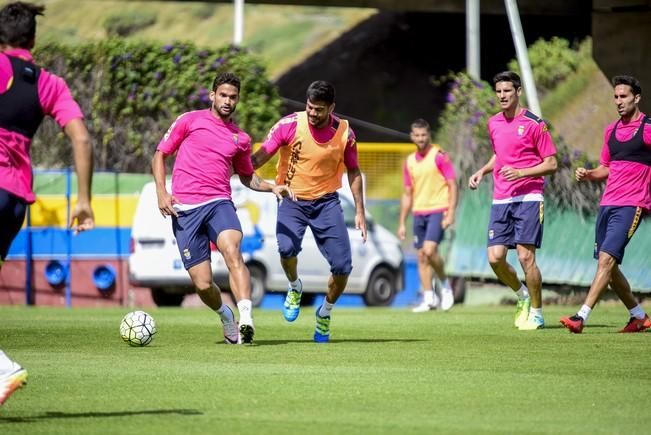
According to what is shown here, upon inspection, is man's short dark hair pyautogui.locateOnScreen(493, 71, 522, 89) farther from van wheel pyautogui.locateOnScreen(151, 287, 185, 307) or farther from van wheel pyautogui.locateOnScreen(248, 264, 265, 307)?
van wheel pyautogui.locateOnScreen(151, 287, 185, 307)

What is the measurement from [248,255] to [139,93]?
18.6ft

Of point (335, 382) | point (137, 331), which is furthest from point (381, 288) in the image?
point (335, 382)

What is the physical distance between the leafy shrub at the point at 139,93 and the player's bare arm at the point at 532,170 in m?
12.9

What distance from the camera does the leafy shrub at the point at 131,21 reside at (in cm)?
6700

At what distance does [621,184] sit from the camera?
14.5m

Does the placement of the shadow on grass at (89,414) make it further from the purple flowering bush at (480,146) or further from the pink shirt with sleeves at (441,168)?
the purple flowering bush at (480,146)

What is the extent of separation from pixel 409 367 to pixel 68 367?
259 cm

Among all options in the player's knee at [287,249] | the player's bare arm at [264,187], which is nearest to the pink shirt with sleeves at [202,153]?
the player's bare arm at [264,187]

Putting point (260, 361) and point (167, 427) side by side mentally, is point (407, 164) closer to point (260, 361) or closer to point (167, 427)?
point (260, 361)

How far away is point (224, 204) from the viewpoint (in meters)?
12.7

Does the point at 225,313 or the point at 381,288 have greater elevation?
the point at 225,313

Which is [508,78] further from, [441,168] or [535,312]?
[441,168]

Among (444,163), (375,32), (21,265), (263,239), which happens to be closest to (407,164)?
(444,163)

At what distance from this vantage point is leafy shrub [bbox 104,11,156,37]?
67000 mm
